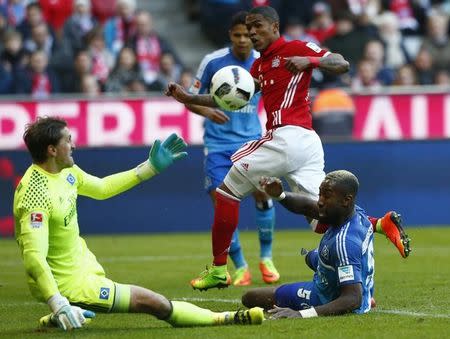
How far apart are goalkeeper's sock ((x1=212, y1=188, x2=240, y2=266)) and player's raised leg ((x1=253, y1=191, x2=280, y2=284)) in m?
1.50

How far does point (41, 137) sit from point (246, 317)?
1767 mm

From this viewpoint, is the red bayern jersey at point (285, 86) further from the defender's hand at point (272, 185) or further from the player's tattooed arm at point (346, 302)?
the player's tattooed arm at point (346, 302)

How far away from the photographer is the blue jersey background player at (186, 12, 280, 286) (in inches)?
455

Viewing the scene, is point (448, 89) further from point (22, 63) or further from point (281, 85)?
point (281, 85)

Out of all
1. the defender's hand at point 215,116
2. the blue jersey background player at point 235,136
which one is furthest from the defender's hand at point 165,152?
the blue jersey background player at point 235,136

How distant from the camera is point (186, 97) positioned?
10.2 m

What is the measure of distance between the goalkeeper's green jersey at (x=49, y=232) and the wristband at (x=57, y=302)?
4 centimetres

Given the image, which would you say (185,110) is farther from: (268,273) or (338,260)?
(338,260)

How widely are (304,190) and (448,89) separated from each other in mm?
9596

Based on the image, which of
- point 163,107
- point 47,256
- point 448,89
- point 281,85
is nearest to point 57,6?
point 163,107

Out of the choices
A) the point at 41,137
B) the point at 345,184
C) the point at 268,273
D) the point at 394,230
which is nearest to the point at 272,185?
the point at 345,184

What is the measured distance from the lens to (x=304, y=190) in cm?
978


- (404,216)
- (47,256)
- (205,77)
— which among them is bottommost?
(404,216)

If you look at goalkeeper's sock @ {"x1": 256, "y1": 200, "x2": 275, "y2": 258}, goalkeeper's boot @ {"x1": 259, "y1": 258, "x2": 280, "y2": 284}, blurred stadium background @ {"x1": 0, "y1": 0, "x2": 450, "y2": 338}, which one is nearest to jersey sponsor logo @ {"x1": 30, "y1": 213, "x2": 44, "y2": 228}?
blurred stadium background @ {"x1": 0, "y1": 0, "x2": 450, "y2": 338}
